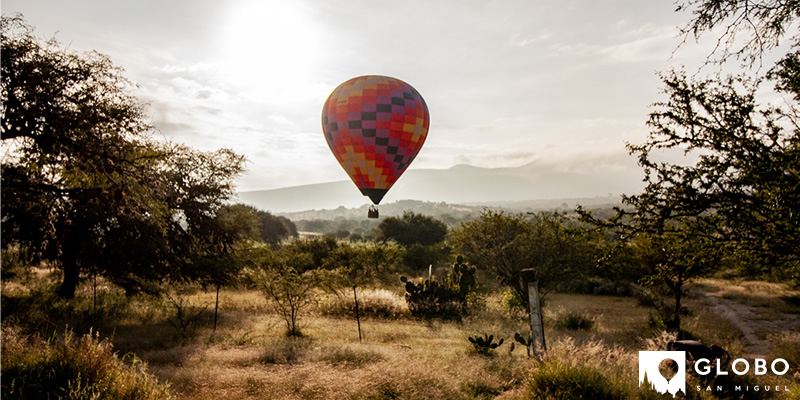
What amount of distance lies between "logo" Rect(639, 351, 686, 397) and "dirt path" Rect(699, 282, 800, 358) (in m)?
5.96

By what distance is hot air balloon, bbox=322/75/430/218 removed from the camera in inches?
696

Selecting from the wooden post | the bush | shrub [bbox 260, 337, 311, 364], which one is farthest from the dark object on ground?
the bush

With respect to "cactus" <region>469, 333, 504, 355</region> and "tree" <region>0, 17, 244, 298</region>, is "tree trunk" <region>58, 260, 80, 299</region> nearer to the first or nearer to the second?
"tree" <region>0, 17, 244, 298</region>

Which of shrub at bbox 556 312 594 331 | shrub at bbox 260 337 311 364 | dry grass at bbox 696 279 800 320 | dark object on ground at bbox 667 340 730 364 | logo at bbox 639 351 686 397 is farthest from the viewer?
dry grass at bbox 696 279 800 320

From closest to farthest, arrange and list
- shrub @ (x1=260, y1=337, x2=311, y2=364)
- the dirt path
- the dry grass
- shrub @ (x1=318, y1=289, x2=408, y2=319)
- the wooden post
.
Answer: the wooden post, shrub @ (x1=260, y1=337, x2=311, y2=364), the dirt path, shrub @ (x1=318, y1=289, x2=408, y2=319), the dry grass

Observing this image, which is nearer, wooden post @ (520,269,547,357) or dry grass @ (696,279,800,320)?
wooden post @ (520,269,547,357)

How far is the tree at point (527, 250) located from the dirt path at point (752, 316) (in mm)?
7271

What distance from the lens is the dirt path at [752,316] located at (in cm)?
1603

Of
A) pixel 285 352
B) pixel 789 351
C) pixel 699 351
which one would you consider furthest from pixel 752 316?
pixel 285 352

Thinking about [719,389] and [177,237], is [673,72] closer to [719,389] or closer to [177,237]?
[719,389]

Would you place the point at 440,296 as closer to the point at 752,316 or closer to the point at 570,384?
the point at 570,384

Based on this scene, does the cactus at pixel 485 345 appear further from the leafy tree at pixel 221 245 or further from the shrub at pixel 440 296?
the leafy tree at pixel 221 245

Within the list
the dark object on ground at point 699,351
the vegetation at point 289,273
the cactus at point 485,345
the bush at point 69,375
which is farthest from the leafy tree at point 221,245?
the dark object on ground at point 699,351

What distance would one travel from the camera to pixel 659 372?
8.84m
